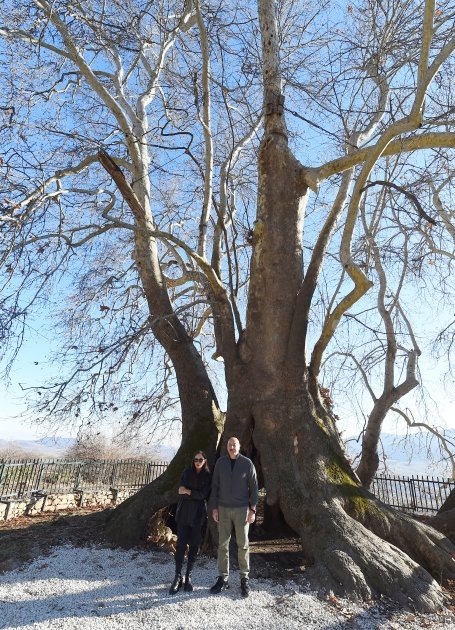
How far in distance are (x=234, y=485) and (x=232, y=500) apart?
0.52ft

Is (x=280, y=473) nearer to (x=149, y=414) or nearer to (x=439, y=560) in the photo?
(x=439, y=560)

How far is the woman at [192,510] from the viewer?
4.78m

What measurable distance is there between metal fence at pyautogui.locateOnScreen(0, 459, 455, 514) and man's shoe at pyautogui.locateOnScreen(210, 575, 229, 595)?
7377mm

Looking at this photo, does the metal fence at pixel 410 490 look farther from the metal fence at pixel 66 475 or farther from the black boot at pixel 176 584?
the black boot at pixel 176 584

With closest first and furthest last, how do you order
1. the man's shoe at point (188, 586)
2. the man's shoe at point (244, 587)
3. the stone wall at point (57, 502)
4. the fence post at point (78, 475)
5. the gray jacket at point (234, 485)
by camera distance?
1. the man's shoe at point (244, 587)
2. the man's shoe at point (188, 586)
3. the gray jacket at point (234, 485)
4. the stone wall at point (57, 502)
5. the fence post at point (78, 475)

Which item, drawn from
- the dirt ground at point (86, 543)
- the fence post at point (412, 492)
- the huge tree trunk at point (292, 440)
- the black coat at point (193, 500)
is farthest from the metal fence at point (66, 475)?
the fence post at point (412, 492)

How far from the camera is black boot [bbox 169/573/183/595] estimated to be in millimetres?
4551

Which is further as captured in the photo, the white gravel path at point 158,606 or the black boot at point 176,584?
the black boot at point 176,584

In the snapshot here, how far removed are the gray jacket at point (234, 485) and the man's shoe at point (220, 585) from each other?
70 centimetres

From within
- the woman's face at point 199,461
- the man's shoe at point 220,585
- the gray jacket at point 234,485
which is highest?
the woman's face at point 199,461

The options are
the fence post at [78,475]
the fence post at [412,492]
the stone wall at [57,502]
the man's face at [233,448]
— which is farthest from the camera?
the fence post at [412,492]

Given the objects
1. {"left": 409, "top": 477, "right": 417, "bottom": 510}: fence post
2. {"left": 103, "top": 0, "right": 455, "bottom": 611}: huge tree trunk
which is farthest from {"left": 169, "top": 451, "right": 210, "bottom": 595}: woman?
{"left": 409, "top": 477, "right": 417, "bottom": 510}: fence post

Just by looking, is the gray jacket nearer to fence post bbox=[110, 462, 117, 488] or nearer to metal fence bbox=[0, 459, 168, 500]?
metal fence bbox=[0, 459, 168, 500]

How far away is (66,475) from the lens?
524 inches
